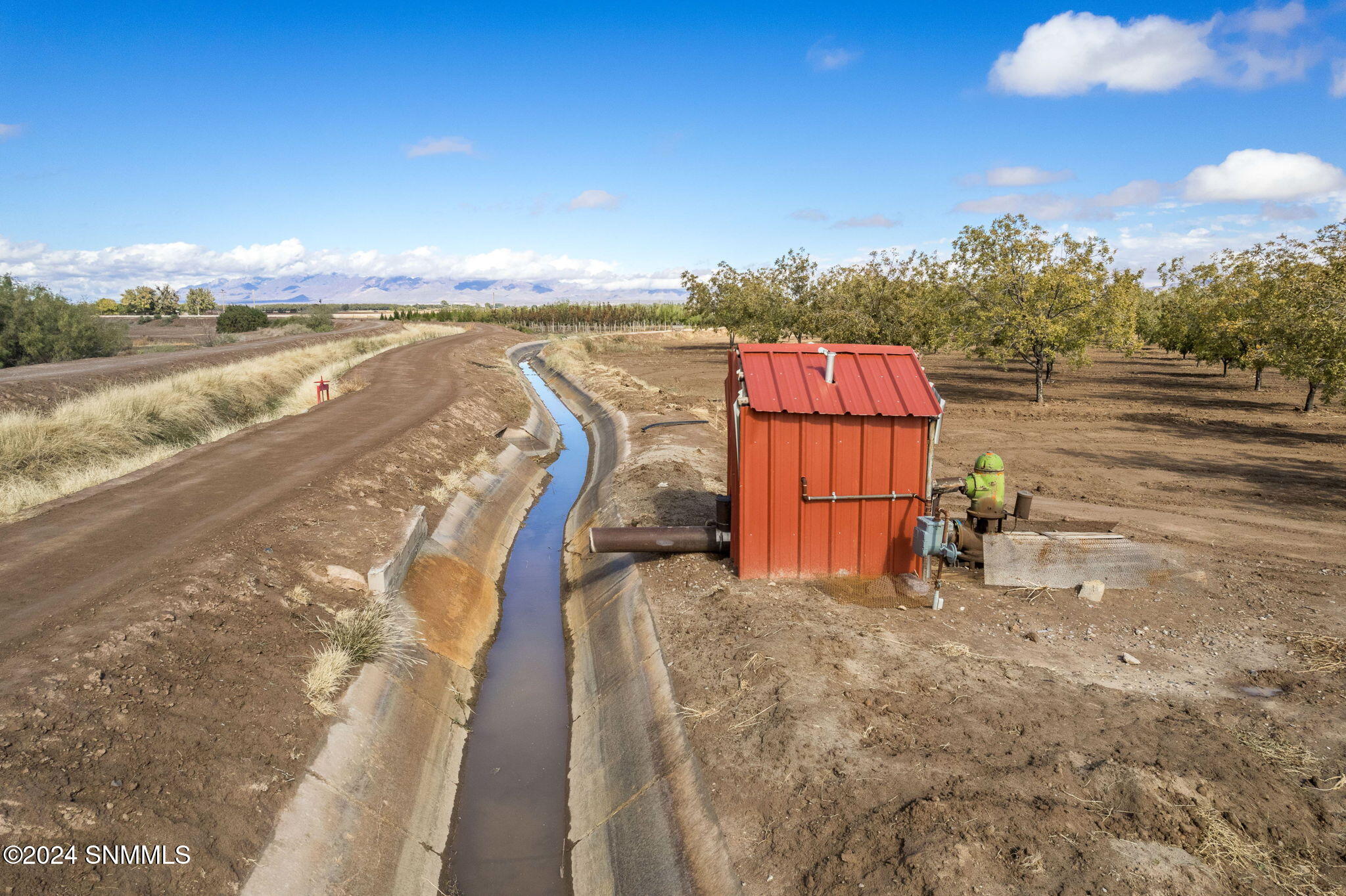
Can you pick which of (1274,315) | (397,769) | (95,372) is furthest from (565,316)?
(397,769)

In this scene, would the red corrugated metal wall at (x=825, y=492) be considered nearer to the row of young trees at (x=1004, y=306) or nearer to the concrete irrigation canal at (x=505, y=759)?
the concrete irrigation canal at (x=505, y=759)

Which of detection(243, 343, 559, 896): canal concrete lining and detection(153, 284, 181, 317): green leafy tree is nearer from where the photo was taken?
detection(243, 343, 559, 896): canal concrete lining

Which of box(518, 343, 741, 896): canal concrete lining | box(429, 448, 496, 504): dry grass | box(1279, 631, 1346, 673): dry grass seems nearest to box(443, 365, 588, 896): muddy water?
box(518, 343, 741, 896): canal concrete lining

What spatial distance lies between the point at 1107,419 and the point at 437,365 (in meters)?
31.6

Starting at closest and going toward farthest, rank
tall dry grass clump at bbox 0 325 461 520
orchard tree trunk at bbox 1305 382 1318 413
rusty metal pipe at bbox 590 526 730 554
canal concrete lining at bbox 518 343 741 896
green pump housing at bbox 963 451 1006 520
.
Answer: canal concrete lining at bbox 518 343 741 896, green pump housing at bbox 963 451 1006 520, rusty metal pipe at bbox 590 526 730 554, tall dry grass clump at bbox 0 325 461 520, orchard tree trunk at bbox 1305 382 1318 413

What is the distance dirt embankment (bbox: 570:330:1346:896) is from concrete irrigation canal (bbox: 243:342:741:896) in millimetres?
561

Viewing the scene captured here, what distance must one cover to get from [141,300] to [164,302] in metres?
4.83

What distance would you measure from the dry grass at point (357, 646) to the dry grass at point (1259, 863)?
8.15 metres

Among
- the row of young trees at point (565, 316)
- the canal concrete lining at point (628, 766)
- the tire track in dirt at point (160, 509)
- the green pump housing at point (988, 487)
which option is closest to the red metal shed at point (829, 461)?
the green pump housing at point (988, 487)

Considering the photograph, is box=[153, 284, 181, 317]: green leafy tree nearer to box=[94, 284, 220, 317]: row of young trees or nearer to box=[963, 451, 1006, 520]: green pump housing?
box=[94, 284, 220, 317]: row of young trees

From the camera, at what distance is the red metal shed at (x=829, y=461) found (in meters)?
A: 10.4

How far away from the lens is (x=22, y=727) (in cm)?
639

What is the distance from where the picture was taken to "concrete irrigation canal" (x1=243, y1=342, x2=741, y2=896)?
6.65 meters

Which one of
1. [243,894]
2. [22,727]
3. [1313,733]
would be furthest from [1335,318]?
[22,727]
